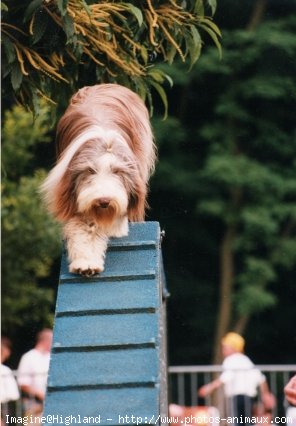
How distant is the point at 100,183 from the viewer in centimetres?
727

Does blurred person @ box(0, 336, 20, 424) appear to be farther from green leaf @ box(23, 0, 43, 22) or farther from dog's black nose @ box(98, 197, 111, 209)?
green leaf @ box(23, 0, 43, 22)

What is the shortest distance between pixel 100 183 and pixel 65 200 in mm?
370

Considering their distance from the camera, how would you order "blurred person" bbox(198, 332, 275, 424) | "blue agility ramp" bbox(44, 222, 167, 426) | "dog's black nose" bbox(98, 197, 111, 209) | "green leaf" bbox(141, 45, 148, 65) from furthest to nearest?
"blurred person" bbox(198, 332, 275, 424), "green leaf" bbox(141, 45, 148, 65), "dog's black nose" bbox(98, 197, 111, 209), "blue agility ramp" bbox(44, 222, 167, 426)

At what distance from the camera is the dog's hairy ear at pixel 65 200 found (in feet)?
24.6

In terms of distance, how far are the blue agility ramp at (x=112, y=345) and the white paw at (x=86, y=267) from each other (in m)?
0.03

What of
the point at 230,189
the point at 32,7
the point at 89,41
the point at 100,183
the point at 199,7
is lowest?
the point at 100,183

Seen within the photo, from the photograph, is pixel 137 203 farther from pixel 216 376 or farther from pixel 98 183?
pixel 216 376

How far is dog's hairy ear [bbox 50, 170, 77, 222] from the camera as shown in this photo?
7.51 m

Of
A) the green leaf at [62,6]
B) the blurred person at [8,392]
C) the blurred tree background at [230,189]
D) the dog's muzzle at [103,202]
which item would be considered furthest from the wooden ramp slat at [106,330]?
the blurred tree background at [230,189]

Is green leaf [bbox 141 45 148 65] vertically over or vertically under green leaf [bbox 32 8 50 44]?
over

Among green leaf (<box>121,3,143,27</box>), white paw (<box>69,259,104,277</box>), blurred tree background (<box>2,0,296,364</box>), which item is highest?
blurred tree background (<box>2,0,296,364</box>)

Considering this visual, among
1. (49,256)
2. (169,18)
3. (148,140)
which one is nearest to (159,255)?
(148,140)

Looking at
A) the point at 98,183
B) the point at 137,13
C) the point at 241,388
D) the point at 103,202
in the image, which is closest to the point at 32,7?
the point at 137,13

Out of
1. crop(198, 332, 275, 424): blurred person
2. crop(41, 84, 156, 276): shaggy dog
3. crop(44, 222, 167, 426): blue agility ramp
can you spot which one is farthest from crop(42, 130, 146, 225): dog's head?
crop(198, 332, 275, 424): blurred person
